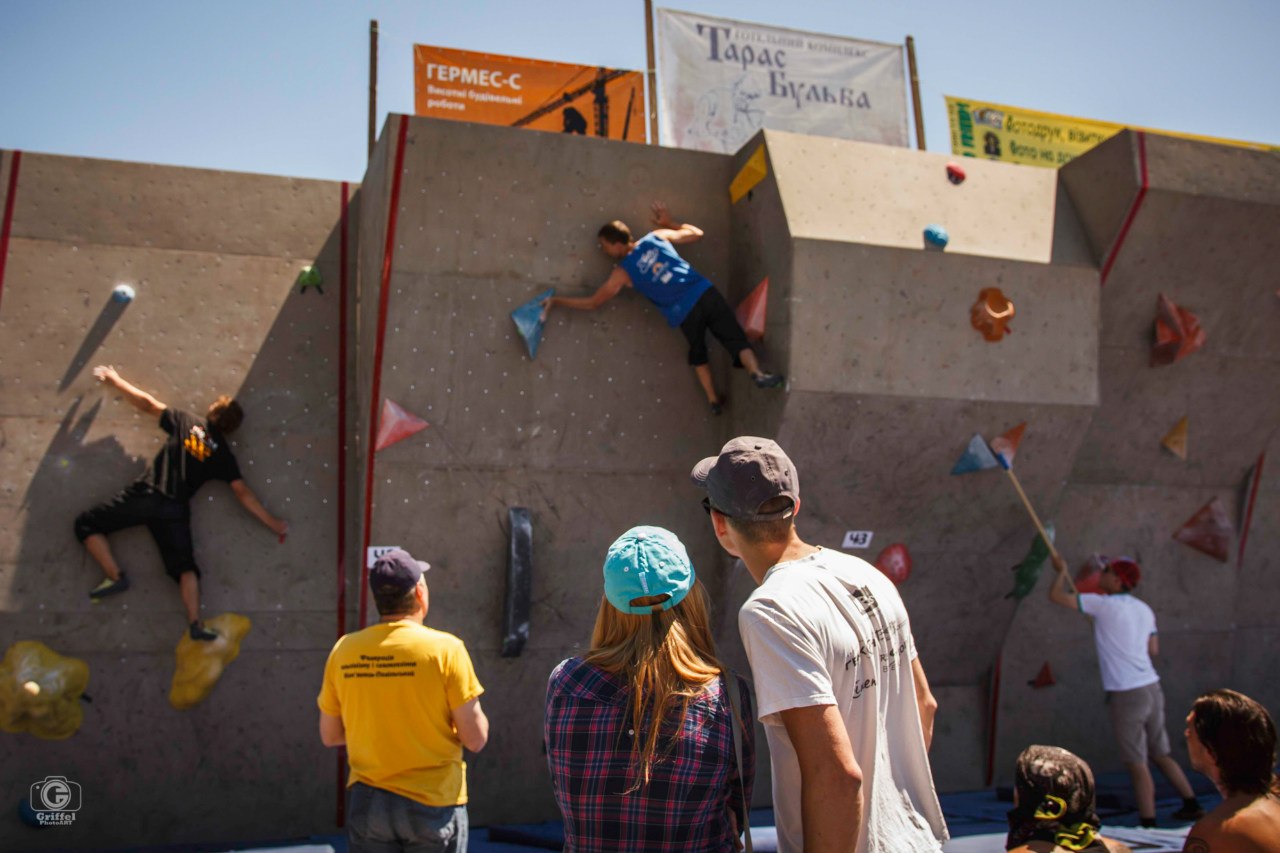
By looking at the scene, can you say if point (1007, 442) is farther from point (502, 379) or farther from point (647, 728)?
point (647, 728)

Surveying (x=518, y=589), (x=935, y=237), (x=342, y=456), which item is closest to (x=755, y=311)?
(x=935, y=237)

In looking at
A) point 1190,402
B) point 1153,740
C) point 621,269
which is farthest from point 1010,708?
point 621,269

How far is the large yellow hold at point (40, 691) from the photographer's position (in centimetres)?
476

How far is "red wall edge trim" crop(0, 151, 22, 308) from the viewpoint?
17.0ft

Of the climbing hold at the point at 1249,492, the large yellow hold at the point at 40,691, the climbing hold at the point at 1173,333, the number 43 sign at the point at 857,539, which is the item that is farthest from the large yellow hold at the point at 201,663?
the climbing hold at the point at 1249,492

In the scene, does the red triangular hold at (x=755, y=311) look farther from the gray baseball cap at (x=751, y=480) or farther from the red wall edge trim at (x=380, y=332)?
the gray baseball cap at (x=751, y=480)

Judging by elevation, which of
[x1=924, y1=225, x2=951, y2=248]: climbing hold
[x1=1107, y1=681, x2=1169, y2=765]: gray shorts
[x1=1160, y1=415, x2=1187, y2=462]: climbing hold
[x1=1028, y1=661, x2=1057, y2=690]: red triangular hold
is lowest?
[x1=1107, y1=681, x2=1169, y2=765]: gray shorts

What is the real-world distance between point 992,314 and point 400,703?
11.9 feet

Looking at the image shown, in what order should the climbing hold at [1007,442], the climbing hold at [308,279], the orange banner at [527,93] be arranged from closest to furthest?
the climbing hold at [1007,442] → the climbing hold at [308,279] → the orange banner at [527,93]

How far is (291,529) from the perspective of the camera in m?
5.32

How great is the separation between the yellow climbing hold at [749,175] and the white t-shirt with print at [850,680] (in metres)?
3.61

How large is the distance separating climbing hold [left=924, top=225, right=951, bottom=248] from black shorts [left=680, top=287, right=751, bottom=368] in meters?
1.06

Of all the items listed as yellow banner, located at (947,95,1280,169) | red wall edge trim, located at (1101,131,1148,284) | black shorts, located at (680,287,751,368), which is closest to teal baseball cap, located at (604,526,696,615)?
black shorts, located at (680,287,751,368)

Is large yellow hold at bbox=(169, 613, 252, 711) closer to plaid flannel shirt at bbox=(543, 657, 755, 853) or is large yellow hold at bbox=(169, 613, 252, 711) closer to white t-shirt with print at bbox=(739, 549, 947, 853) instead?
plaid flannel shirt at bbox=(543, 657, 755, 853)
